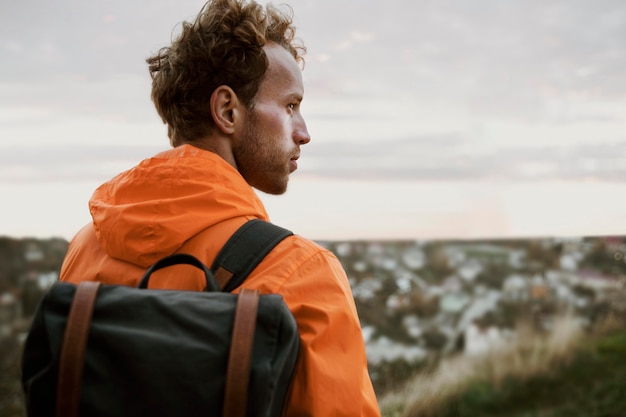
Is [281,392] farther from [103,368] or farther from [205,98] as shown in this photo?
[205,98]

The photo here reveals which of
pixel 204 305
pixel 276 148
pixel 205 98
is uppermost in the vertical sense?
pixel 205 98

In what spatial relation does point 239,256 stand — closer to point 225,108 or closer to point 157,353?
point 157,353

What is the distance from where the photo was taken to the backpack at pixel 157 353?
1506 mm

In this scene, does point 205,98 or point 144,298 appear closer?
point 144,298

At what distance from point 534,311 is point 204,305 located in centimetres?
544

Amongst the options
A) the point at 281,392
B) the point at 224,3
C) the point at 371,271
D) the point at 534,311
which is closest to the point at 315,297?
the point at 281,392

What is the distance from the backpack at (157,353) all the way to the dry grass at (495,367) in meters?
4.56

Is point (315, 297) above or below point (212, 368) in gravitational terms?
above

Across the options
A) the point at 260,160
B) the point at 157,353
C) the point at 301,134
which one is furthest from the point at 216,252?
the point at 301,134

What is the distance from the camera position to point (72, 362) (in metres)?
1.54

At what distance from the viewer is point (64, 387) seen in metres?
1.54

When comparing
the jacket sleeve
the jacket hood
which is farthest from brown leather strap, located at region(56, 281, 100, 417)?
the jacket sleeve

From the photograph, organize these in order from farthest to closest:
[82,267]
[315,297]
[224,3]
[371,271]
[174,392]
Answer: [371,271], [224,3], [82,267], [315,297], [174,392]

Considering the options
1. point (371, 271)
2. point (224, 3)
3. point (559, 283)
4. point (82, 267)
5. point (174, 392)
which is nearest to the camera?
point (174, 392)
